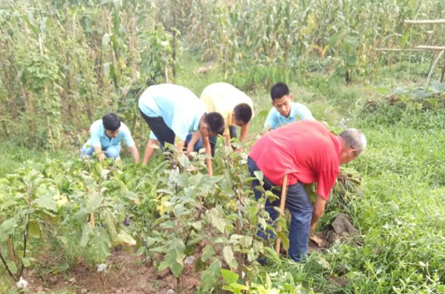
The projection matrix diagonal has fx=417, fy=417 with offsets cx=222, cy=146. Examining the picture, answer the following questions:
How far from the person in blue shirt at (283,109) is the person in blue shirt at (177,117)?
0.64m

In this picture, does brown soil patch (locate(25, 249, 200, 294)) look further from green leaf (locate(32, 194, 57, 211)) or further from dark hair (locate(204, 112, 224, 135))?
dark hair (locate(204, 112, 224, 135))

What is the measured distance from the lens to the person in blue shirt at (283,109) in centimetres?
407

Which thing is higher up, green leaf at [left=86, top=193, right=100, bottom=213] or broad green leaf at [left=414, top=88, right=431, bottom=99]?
green leaf at [left=86, top=193, right=100, bottom=213]

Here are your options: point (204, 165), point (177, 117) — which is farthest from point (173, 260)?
point (177, 117)

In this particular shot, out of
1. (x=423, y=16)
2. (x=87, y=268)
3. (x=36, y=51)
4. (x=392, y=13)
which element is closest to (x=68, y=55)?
(x=36, y=51)

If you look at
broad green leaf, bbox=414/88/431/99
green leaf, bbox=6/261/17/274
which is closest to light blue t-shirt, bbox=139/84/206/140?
green leaf, bbox=6/261/17/274

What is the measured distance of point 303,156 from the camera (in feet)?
9.64

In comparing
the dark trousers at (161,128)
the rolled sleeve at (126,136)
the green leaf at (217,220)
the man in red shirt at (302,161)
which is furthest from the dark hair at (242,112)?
the green leaf at (217,220)

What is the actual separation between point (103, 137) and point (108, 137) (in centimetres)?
7

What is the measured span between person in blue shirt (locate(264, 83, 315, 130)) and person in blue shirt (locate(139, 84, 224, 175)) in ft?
2.10

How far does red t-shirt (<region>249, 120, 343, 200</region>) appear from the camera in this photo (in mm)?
2895

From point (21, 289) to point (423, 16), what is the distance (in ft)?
27.6

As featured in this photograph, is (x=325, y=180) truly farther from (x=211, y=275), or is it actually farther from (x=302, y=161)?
(x=211, y=275)

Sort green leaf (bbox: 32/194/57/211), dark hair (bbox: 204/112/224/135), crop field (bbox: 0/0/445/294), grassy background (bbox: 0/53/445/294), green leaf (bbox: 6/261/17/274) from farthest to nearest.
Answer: dark hair (bbox: 204/112/224/135)
grassy background (bbox: 0/53/445/294)
green leaf (bbox: 6/261/17/274)
crop field (bbox: 0/0/445/294)
green leaf (bbox: 32/194/57/211)
